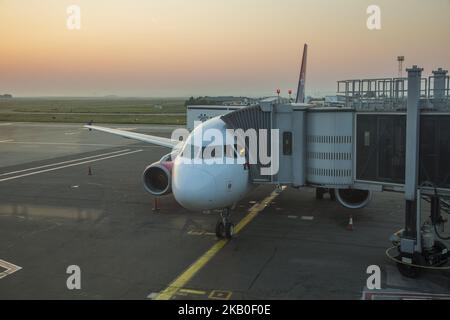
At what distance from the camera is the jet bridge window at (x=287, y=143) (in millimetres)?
14875

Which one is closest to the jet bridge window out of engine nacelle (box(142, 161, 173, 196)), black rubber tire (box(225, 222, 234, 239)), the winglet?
black rubber tire (box(225, 222, 234, 239))

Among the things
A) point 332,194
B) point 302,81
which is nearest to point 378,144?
point 332,194

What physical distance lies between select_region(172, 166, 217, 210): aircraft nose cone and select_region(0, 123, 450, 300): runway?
1583 mm

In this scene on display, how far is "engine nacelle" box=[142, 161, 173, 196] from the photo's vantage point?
19.3 meters

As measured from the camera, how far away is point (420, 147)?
12.2 meters

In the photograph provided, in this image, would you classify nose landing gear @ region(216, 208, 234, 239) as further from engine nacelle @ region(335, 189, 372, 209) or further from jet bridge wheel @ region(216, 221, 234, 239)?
engine nacelle @ region(335, 189, 372, 209)

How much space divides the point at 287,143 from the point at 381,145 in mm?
3069

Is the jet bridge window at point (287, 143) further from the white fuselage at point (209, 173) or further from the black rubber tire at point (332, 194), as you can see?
the black rubber tire at point (332, 194)

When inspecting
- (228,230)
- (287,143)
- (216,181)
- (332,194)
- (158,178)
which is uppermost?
(287,143)

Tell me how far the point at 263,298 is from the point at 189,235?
18.3 ft

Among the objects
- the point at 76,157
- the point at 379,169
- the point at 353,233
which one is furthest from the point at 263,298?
the point at 76,157

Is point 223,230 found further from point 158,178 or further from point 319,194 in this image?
point 319,194

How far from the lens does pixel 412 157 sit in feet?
39.0

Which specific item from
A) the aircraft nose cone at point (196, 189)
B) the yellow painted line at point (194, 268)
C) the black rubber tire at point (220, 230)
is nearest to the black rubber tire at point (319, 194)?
the yellow painted line at point (194, 268)
